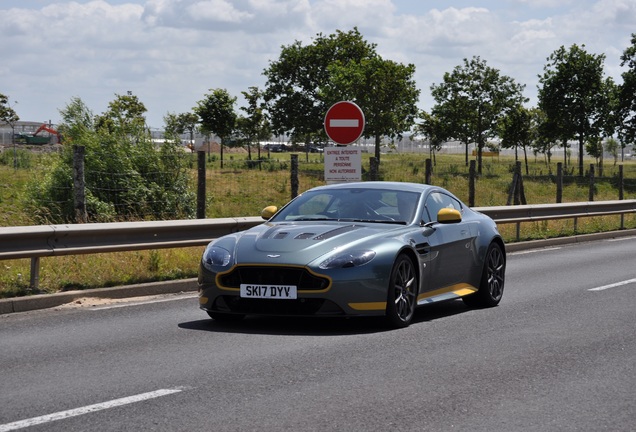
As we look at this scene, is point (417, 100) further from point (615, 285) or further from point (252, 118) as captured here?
point (615, 285)

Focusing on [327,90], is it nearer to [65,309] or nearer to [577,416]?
[65,309]

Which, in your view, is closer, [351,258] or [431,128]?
[351,258]

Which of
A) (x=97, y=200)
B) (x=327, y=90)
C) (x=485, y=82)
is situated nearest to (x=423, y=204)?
(x=97, y=200)

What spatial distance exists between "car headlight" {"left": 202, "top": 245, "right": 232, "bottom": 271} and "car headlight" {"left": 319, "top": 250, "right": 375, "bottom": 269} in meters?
0.88

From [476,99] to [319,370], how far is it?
64.2m

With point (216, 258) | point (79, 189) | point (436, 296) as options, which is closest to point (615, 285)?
point (436, 296)

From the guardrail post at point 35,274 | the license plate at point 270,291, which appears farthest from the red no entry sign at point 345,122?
the license plate at point 270,291

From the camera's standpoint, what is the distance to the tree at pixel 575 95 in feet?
219

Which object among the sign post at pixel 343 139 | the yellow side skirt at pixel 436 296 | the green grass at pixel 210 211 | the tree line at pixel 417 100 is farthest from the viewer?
the tree line at pixel 417 100

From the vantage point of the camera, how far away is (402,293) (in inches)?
351

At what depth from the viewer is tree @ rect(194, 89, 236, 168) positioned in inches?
2650

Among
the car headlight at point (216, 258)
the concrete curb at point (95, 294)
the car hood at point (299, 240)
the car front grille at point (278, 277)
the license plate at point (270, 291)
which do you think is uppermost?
the car hood at point (299, 240)

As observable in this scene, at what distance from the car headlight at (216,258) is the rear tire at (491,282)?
3092mm

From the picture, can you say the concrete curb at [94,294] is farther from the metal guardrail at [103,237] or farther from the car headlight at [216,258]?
the car headlight at [216,258]
